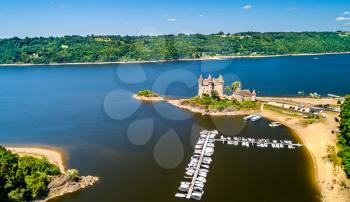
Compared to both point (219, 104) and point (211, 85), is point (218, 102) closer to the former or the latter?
point (219, 104)

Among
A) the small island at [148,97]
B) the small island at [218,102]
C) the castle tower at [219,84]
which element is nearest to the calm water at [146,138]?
the small island at [218,102]

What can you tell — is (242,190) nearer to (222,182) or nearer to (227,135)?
(222,182)

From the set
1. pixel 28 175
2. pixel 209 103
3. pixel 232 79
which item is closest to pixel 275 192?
pixel 28 175

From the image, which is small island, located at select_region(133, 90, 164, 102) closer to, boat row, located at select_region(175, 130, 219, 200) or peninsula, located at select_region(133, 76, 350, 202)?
peninsula, located at select_region(133, 76, 350, 202)

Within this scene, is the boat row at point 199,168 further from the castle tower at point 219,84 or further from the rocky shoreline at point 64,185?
the castle tower at point 219,84

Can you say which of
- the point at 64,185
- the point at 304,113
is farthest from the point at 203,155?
the point at 304,113

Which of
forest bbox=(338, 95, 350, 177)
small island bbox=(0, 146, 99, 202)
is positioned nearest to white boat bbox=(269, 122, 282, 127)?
forest bbox=(338, 95, 350, 177)
